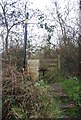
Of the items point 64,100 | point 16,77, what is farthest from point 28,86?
point 64,100

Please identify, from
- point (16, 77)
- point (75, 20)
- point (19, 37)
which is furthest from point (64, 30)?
point (16, 77)

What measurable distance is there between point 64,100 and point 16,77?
787 millimetres

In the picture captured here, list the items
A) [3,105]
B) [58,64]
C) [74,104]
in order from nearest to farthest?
[3,105], [74,104], [58,64]

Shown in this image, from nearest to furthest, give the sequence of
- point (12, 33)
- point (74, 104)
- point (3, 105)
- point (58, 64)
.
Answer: point (3, 105), point (74, 104), point (12, 33), point (58, 64)

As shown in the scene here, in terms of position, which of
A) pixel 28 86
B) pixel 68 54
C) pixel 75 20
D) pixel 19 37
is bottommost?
pixel 28 86

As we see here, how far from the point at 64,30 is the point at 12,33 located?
0.94 meters

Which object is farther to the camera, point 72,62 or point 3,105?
point 72,62

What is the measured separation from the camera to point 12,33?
363cm

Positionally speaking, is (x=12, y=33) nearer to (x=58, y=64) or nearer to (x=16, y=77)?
(x=58, y=64)

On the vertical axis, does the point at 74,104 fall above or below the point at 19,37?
below

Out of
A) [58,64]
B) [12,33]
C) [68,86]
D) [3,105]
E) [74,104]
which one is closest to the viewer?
[3,105]

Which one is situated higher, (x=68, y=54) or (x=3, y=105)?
(x=68, y=54)

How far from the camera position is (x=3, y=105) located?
7.34 ft

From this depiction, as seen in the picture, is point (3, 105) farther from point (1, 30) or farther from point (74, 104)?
point (1, 30)
